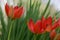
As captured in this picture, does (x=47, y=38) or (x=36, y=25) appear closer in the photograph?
(x=36, y=25)

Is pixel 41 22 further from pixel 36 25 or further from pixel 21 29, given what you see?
pixel 21 29

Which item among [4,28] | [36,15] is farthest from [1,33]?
[36,15]

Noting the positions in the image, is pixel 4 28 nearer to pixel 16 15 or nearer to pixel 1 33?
pixel 1 33

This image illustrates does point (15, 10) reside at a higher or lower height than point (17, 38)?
higher

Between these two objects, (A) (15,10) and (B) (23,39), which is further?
(B) (23,39)

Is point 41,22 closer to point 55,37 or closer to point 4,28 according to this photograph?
point 55,37

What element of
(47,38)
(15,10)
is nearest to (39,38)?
(47,38)

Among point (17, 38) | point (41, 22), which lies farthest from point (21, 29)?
point (41, 22)

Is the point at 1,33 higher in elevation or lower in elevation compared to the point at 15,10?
lower
